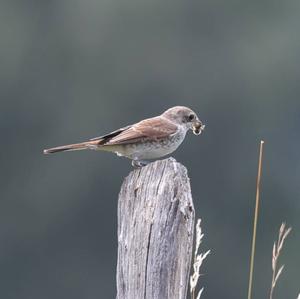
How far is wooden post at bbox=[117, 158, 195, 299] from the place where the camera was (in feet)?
14.3

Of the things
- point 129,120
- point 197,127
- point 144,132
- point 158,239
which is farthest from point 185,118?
point 129,120

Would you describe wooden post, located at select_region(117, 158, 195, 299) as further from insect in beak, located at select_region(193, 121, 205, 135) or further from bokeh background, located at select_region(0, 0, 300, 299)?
bokeh background, located at select_region(0, 0, 300, 299)

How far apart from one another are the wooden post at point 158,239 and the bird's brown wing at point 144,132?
2.04 metres

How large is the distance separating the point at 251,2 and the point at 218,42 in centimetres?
269

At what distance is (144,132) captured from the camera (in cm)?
665

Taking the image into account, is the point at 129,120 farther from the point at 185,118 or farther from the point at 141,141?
the point at 141,141

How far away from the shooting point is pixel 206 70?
35.5 meters

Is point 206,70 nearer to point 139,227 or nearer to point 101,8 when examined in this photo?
point 101,8

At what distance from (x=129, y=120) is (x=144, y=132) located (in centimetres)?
2447

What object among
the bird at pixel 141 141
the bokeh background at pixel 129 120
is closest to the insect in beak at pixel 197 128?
the bird at pixel 141 141

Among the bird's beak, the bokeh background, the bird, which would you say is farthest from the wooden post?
the bokeh background

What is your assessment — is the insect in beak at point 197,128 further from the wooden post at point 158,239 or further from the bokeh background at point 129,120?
the bokeh background at point 129,120

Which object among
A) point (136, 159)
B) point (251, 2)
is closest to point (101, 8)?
point (251, 2)

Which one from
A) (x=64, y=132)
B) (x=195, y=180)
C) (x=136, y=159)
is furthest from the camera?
(x=64, y=132)
